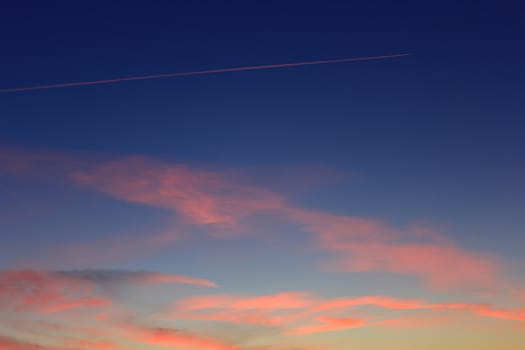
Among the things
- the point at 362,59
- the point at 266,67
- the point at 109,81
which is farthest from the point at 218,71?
the point at 362,59

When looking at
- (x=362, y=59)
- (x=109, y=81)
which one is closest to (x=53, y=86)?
(x=109, y=81)

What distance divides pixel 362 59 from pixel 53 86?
41972mm

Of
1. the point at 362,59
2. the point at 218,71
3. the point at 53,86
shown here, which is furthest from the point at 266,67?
the point at 53,86

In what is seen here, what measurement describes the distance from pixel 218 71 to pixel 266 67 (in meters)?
6.83

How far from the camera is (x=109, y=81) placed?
4412cm

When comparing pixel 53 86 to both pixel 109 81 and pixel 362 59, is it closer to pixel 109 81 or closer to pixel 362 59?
pixel 109 81

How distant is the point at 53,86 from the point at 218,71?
22159 millimetres

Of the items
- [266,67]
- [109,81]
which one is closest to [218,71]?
[266,67]

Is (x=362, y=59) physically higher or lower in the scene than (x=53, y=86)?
higher

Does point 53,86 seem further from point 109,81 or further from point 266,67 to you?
point 266,67

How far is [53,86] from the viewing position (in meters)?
42.4

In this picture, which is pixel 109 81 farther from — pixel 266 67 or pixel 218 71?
pixel 266 67

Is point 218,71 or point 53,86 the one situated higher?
point 218,71

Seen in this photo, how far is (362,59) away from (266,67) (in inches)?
521
